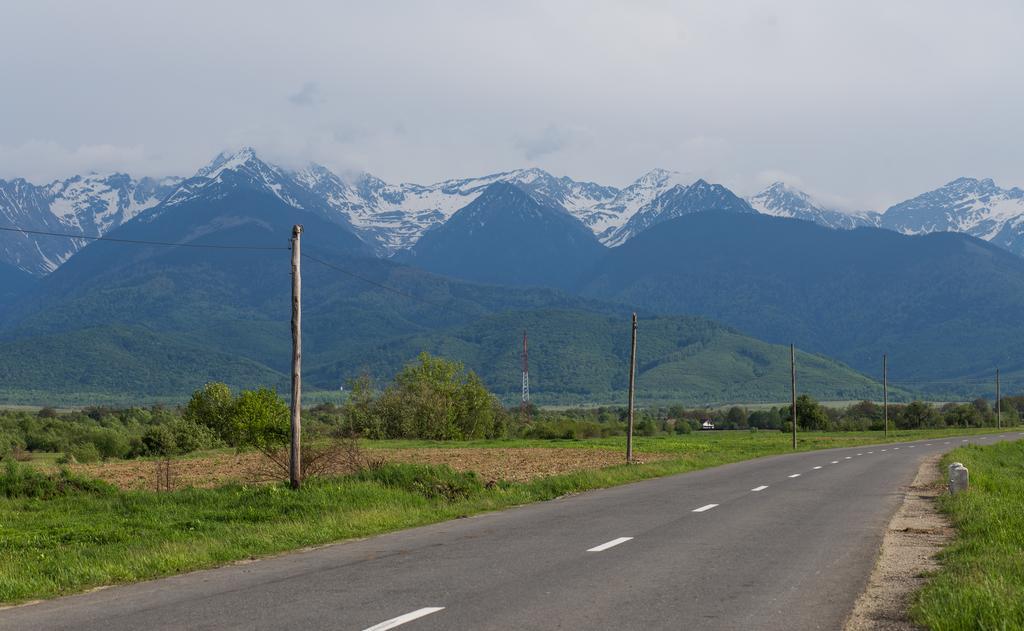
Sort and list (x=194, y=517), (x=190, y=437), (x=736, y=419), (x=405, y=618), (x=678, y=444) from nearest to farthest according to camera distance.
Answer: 1. (x=405, y=618)
2. (x=194, y=517)
3. (x=190, y=437)
4. (x=678, y=444)
5. (x=736, y=419)

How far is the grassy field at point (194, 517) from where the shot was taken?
15703mm

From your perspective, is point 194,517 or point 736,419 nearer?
point 194,517

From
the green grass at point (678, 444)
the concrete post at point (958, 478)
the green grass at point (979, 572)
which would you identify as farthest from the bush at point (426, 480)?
the green grass at point (678, 444)

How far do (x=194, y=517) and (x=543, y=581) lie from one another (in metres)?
11.1

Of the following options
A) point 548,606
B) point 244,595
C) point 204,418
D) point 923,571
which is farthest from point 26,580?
point 204,418

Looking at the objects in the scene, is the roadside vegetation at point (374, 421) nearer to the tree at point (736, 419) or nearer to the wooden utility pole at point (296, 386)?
the tree at point (736, 419)

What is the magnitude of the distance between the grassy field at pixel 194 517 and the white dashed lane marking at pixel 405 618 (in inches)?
211

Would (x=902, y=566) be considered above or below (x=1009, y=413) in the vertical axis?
above

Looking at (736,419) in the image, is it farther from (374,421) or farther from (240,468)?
(240,468)

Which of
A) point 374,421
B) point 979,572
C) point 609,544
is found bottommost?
point 374,421

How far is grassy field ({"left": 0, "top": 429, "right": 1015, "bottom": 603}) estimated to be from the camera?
618 inches

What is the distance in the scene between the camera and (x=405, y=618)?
10.8 m

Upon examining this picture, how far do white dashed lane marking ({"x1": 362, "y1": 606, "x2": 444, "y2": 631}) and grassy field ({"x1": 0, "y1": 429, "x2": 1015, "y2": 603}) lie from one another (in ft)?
17.6

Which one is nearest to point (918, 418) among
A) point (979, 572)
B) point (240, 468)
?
point (240, 468)
